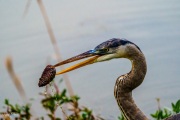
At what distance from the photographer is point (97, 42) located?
687cm

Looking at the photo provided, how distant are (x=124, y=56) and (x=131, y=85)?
208mm

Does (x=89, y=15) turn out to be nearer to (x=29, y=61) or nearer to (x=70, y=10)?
(x=70, y=10)

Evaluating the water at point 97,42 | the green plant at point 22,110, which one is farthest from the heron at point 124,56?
the water at point 97,42

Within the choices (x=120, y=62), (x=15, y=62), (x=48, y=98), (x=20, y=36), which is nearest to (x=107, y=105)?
(x=120, y=62)

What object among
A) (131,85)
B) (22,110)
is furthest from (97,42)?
(131,85)

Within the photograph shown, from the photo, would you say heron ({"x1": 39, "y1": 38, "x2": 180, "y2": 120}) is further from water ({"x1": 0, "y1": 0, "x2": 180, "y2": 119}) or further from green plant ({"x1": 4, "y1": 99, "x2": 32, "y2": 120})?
water ({"x1": 0, "y1": 0, "x2": 180, "y2": 119})

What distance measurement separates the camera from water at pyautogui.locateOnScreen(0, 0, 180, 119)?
5.70 m

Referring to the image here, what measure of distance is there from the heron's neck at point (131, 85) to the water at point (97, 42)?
60.8 inches

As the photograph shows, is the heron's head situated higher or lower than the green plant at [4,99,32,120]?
higher

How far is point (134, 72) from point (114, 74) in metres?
2.60

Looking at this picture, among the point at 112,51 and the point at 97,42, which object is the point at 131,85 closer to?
the point at 112,51

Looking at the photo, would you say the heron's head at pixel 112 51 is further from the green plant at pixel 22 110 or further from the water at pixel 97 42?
the water at pixel 97 42

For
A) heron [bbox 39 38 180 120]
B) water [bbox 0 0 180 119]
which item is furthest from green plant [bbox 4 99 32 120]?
heron [bbox 39 38 180 120]

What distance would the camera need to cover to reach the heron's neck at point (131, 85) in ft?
11.0
